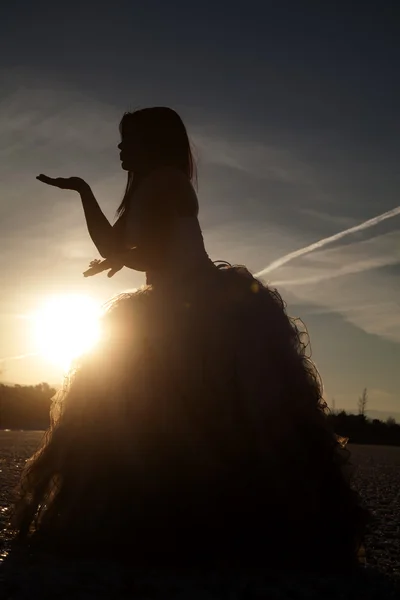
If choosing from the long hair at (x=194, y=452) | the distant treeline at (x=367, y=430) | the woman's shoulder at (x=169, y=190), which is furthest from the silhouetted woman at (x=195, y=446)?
the distant treeline at (x=367, y=430)

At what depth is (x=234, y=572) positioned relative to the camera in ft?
10.9

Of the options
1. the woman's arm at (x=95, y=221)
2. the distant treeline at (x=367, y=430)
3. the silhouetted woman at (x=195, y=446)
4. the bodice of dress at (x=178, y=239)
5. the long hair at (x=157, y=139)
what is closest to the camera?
the silhouetted woman at (x=195, y=446)

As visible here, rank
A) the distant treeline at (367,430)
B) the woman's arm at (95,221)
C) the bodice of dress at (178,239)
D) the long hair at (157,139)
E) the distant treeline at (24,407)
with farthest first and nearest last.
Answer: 1. the distant treeline at (367,430)
2. the distant treeline at (24,407)
3. the long hair at (157,139)
4. the woman's arm at (95,221)
5. the bodice of dress at (178,239)

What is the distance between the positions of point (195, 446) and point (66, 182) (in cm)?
200

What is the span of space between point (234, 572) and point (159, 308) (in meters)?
1.55

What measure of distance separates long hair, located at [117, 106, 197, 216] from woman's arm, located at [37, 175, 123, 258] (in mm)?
289

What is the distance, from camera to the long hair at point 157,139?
486cm

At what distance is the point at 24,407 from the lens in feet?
123

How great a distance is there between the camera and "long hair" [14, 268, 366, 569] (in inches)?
141

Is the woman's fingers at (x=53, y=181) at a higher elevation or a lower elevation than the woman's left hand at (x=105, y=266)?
higher

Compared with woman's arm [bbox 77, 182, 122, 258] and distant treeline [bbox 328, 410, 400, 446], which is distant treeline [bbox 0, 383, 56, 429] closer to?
distant treeline [bbox 328, 410, 400, 446]

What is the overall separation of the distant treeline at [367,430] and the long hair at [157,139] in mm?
35319

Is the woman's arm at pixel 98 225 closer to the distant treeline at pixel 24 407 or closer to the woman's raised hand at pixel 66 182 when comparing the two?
the woman's raised hand at pixel 66 182

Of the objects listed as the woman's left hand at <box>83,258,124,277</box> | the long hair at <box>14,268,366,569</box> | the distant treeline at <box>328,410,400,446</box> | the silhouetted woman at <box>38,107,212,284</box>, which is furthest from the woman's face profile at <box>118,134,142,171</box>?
the distant treeline at <box>328,410,400,446</box>
